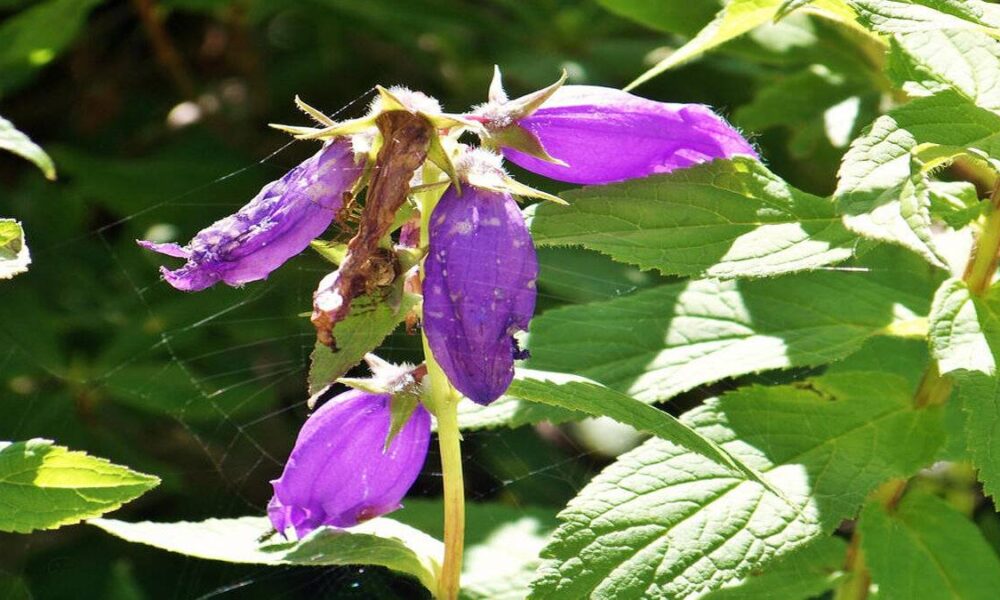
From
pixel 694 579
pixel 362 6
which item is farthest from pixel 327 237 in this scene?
pixel 362 6

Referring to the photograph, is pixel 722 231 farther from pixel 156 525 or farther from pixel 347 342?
pixel 156 525

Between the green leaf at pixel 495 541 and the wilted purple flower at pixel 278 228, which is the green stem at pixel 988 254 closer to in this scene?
the green leaf at pixel 495 541

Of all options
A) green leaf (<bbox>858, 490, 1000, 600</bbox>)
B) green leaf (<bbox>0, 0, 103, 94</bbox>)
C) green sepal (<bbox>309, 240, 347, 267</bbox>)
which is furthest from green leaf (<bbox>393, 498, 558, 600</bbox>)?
green leaf (<bbox>0, 0, 103, 94</bbox>)

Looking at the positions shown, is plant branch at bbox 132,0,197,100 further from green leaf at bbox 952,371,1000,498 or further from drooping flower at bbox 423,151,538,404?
green leaf at bbox 952,371,1000,498

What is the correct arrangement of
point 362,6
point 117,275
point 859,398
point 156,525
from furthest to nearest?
point 362,6 → point 117,275 → point 859,398 → point 156,525

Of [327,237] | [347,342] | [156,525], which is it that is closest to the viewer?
[347,342]
